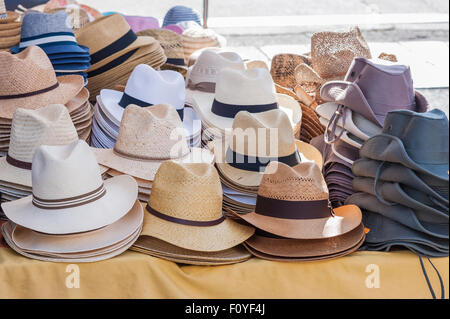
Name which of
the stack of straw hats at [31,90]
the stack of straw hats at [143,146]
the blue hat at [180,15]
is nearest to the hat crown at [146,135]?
the stack of straw hats at [143,146]

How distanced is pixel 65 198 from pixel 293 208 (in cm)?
81

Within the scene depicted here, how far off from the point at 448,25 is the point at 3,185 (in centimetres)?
1067

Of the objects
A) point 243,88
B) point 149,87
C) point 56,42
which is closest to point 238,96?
point 243,88

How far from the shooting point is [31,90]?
2.40m

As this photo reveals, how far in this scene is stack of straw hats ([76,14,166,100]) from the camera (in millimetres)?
2975

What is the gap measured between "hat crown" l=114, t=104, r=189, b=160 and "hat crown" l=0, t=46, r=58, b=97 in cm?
52

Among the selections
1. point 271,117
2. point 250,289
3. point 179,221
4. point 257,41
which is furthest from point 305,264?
point 257,41

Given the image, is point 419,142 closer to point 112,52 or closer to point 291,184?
point 291,184

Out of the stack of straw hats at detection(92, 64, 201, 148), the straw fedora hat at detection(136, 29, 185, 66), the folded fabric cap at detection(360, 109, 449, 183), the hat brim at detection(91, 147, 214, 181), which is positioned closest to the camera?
the folded fabric cap at detection(360, 109, 449, 183)

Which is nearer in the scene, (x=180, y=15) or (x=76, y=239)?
(x=76, y=239)

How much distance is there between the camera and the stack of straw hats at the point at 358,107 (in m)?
2.25

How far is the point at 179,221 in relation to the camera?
1.91 m

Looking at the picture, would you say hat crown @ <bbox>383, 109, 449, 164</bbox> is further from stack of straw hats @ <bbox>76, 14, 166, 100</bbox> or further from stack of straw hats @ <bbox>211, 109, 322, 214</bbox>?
stack of straw hats @ <bbox>76, 14, 166, 100</bbox>

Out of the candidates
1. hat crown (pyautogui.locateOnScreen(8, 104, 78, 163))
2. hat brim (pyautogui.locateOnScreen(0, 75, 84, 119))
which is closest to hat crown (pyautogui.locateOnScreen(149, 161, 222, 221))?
hat crown (pyautogui.locateOnScreen(8, 104, 78, 163))
